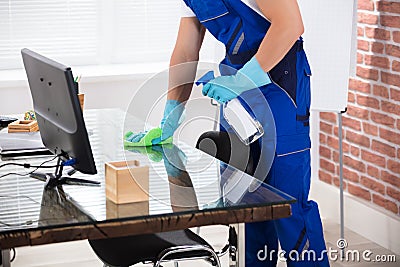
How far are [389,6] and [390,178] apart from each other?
0.78 metres

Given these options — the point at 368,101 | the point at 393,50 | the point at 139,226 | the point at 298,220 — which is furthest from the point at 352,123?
the point at 139,226

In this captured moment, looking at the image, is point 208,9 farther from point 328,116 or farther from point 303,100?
point 328,116

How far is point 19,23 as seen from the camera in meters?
4.38

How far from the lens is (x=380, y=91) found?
3.74m

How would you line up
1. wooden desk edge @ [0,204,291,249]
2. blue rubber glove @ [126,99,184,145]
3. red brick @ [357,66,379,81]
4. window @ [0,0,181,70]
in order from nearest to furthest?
wooden desk edge @ [0,204,291,249]
blue rubber glove @ [126,99,184,145]
red brick @ [357,66,379,81]
window @ [0,0,181,70]

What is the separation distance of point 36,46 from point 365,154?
6.14ft

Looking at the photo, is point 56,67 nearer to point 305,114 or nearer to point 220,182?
point 220,182

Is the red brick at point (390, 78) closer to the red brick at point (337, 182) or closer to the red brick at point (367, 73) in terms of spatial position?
the red brick at point (367, 73)

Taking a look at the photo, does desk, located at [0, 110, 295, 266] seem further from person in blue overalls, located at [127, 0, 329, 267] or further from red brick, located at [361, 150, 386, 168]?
red brick, located at [361, 150, 386, 168]

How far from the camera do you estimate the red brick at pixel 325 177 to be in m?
4.28

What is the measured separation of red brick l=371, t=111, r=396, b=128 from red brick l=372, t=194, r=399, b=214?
36 cm

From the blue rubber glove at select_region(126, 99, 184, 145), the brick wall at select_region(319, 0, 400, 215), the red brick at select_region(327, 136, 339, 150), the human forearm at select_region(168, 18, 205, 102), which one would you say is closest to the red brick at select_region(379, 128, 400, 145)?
the brick wall at select_region(319, 0, 400, 215)

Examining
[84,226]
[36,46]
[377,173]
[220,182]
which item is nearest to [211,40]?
[36,46]

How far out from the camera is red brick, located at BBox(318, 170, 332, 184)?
14.1 feet
